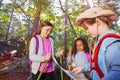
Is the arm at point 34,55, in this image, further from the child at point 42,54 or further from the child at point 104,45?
the child at point 104,45

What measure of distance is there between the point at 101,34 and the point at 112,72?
0.40m

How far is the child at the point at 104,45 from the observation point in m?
1.75

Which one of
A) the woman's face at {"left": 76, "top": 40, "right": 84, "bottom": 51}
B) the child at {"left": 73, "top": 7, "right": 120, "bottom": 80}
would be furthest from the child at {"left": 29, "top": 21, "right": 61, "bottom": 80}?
Answer: the child at {"left": 73, "top": 7, "right": 120, "bottom": 80}

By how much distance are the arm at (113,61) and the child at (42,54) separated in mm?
2255

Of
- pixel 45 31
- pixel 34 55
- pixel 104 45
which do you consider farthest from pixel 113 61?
pixel 45 31

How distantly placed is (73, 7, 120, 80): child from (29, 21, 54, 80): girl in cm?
192

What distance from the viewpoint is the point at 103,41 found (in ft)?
6.28

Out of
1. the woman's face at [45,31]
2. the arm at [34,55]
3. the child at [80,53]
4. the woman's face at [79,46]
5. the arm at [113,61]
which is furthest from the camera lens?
the woman's face at [79,46]

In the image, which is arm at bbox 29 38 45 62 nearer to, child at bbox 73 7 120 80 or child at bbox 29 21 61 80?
child at bbox 29 21 61 80

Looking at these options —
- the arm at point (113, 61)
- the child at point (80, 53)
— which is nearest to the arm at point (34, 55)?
the child at point (80, 53)

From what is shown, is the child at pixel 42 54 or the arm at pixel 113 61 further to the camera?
the child at pixel 42 54

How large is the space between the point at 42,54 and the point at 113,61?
2.49m

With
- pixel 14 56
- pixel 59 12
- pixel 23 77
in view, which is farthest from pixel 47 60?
pixel 14 56

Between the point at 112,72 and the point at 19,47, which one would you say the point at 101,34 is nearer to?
the point at 112,72
